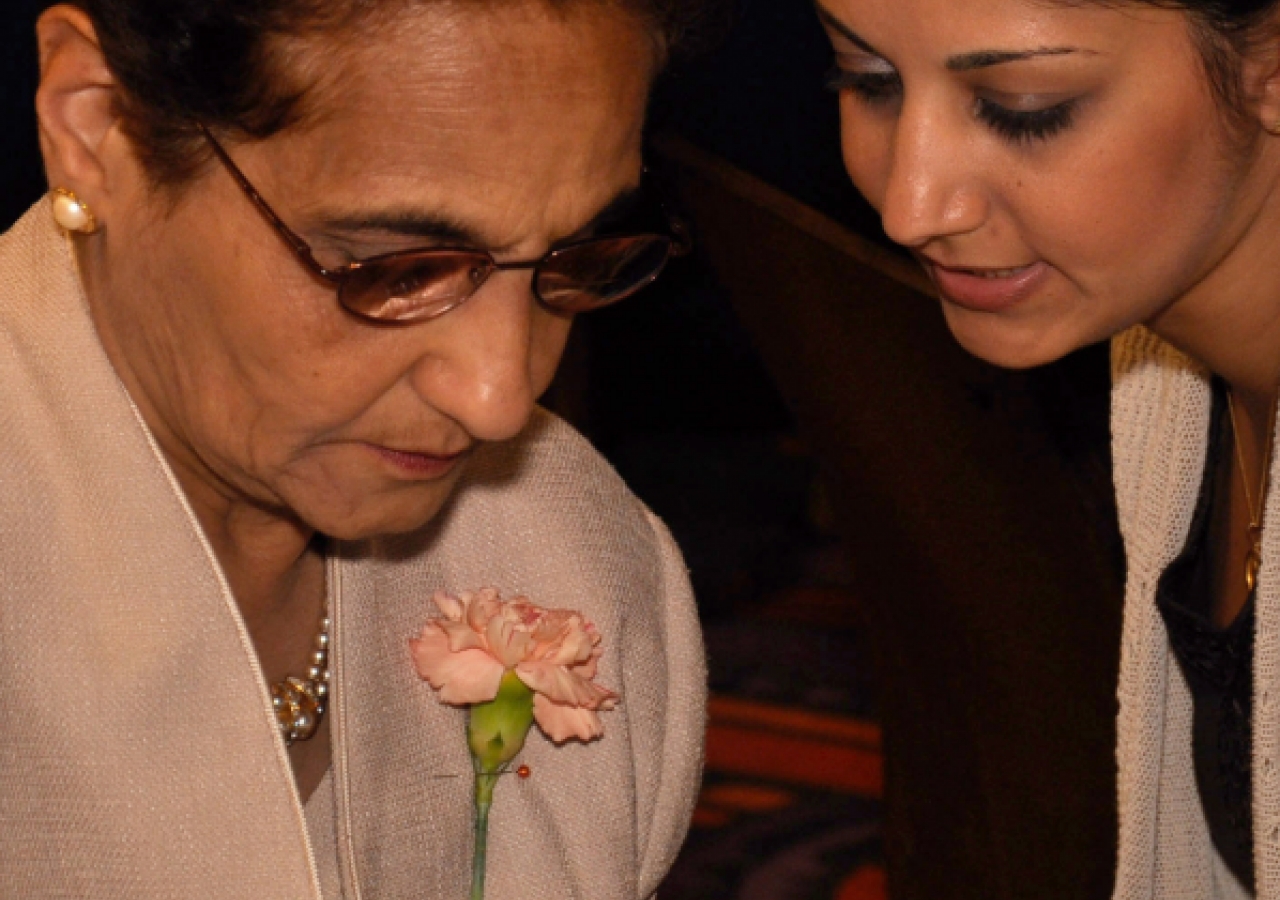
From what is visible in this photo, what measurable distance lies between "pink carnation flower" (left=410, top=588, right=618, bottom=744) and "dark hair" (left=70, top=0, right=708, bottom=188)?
42 centimetres

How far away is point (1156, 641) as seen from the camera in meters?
2.11

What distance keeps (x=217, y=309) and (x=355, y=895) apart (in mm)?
502

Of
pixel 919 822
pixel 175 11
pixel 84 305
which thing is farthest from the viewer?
pixel 919 822

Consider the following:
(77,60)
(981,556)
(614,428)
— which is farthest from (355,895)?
(614,428)

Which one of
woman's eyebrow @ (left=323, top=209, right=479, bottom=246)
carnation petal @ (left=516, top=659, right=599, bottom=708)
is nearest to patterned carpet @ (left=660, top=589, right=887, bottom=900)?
carnation petal @ (left=516, top=659, right=599, bottom=708)

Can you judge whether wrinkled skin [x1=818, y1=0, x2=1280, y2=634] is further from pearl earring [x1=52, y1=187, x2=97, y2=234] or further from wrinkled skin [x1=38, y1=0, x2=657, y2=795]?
pearl earring [x1=52, y1=187, x2=97, y2=234]

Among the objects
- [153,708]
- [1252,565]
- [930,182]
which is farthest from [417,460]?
[1252,565]

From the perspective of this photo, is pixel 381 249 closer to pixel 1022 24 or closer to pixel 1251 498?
pixel 1022 24

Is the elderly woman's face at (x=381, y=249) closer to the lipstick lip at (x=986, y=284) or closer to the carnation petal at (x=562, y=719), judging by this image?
the carnation petal at (x=562, y=719)

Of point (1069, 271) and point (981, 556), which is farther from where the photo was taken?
point (981, 556)

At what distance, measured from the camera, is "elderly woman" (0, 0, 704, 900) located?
4.43ft

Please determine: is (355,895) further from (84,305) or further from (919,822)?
(919,822)

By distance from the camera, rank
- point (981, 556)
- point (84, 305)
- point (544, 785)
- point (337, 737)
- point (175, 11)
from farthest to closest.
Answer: point (981, 556) < point (544, 785) < point (337, 737) < point (84, 305) < point (175, 11)

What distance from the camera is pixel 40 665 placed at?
1.39 meters
